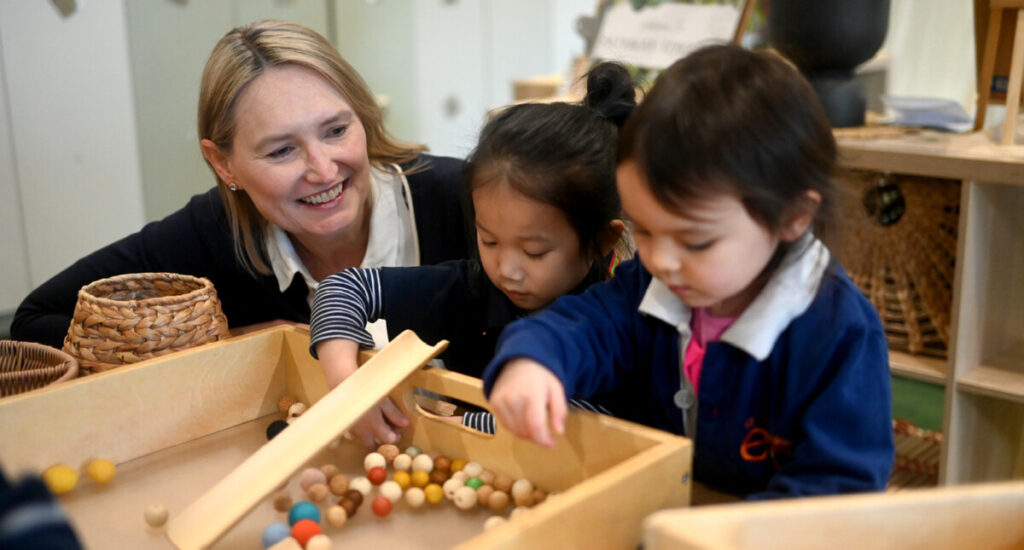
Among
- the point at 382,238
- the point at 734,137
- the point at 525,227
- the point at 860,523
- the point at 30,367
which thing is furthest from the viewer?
the point at 382,238

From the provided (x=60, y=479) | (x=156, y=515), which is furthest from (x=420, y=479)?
(x=60, y=479)

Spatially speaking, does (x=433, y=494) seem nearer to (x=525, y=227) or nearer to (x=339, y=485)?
(x=339, y=485)

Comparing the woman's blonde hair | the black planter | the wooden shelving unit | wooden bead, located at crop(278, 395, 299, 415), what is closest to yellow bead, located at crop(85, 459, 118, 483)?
wooden bead, located at crop(278, 395, 299, 415)

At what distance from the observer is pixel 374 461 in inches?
38.4

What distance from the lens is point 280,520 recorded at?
35.4 inches

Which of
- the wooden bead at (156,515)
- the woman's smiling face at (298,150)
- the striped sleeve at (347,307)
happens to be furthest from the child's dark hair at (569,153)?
the wooden bead at (156,515)

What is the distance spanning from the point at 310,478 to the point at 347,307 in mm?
243

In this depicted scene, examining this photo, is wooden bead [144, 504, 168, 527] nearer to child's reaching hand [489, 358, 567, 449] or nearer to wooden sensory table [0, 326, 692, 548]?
wooden sensory table [0, 326, 692, 548]

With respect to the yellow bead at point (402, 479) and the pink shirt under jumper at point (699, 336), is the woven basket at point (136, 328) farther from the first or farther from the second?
the pink shirt under jumper at point (699, 336)

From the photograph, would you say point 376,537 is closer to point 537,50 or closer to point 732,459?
point 732,459

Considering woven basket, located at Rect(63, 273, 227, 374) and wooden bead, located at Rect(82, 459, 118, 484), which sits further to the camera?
woven basket, located at Rect(63, 273, 227, 374)

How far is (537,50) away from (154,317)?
3657 millimetres

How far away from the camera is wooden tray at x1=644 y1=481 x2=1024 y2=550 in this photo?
1.98ft

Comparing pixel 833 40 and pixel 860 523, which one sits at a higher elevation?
pixel 833 40
